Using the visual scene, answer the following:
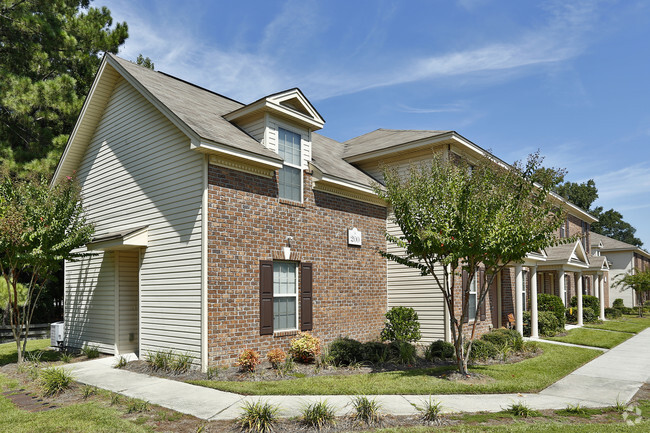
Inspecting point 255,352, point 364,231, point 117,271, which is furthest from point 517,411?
point 117,271

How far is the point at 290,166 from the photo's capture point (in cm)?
1317

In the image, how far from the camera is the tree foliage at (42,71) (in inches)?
803

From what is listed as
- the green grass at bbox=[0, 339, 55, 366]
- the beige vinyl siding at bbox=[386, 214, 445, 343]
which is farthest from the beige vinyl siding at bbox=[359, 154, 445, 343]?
the green grass at bbox=[0, 339, 55, 366]

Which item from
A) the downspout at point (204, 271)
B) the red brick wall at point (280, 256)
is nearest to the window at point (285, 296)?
the red brick wall at point (280, 256)

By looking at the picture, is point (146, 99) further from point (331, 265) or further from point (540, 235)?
point (540, 235)

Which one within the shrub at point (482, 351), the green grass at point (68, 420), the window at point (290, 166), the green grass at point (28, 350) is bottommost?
the green grass at point (28, 350)

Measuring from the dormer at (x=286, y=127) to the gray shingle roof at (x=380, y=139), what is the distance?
154 inches

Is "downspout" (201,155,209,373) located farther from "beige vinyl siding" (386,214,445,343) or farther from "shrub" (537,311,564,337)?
"shrub" (537,311,564,337)

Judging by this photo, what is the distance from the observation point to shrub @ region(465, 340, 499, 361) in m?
12.6

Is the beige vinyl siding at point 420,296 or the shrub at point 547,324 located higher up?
the beige vinyl siding at point 420,296

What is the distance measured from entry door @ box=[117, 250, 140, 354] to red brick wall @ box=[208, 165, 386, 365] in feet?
13.6

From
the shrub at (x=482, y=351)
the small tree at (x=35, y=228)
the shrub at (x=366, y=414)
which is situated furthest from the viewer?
the shrub at (x=482, y=351)

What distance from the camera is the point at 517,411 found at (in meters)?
7.50

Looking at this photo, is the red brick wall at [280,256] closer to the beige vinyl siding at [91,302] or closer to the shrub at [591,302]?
the beige vinyl siding at [91,302]
